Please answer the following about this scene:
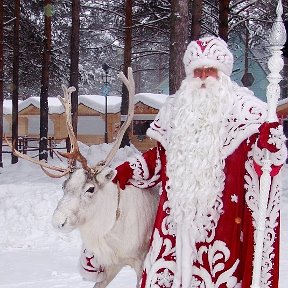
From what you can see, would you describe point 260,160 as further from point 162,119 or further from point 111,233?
point 111,233

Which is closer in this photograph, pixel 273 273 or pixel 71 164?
pixel 273 273

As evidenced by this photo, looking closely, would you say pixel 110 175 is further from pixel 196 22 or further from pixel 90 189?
pixel 196 22

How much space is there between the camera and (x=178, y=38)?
9953 mm

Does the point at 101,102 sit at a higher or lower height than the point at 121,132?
higher

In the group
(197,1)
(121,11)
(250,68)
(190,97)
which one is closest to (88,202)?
(190,97)

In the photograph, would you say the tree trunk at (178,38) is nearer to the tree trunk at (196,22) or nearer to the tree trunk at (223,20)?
the tree trunk at (196,22)

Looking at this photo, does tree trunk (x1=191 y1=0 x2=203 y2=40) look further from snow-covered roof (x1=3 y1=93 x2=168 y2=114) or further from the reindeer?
snow-covered roof (x1=3 y1=93 x2=168 y2=114)

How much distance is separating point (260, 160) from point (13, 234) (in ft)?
19.2

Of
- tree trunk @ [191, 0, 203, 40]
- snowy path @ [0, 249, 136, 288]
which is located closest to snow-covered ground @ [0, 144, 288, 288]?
snowy path @ [0, 249, 136, 288]

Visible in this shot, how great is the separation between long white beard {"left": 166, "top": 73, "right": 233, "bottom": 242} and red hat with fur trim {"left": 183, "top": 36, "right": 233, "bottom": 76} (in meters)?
0.09

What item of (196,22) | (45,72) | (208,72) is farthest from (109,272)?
(45,72)

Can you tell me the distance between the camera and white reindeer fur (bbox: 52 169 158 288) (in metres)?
3.83

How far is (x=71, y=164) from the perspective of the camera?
13.1 feet

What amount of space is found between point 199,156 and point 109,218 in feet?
2.64
